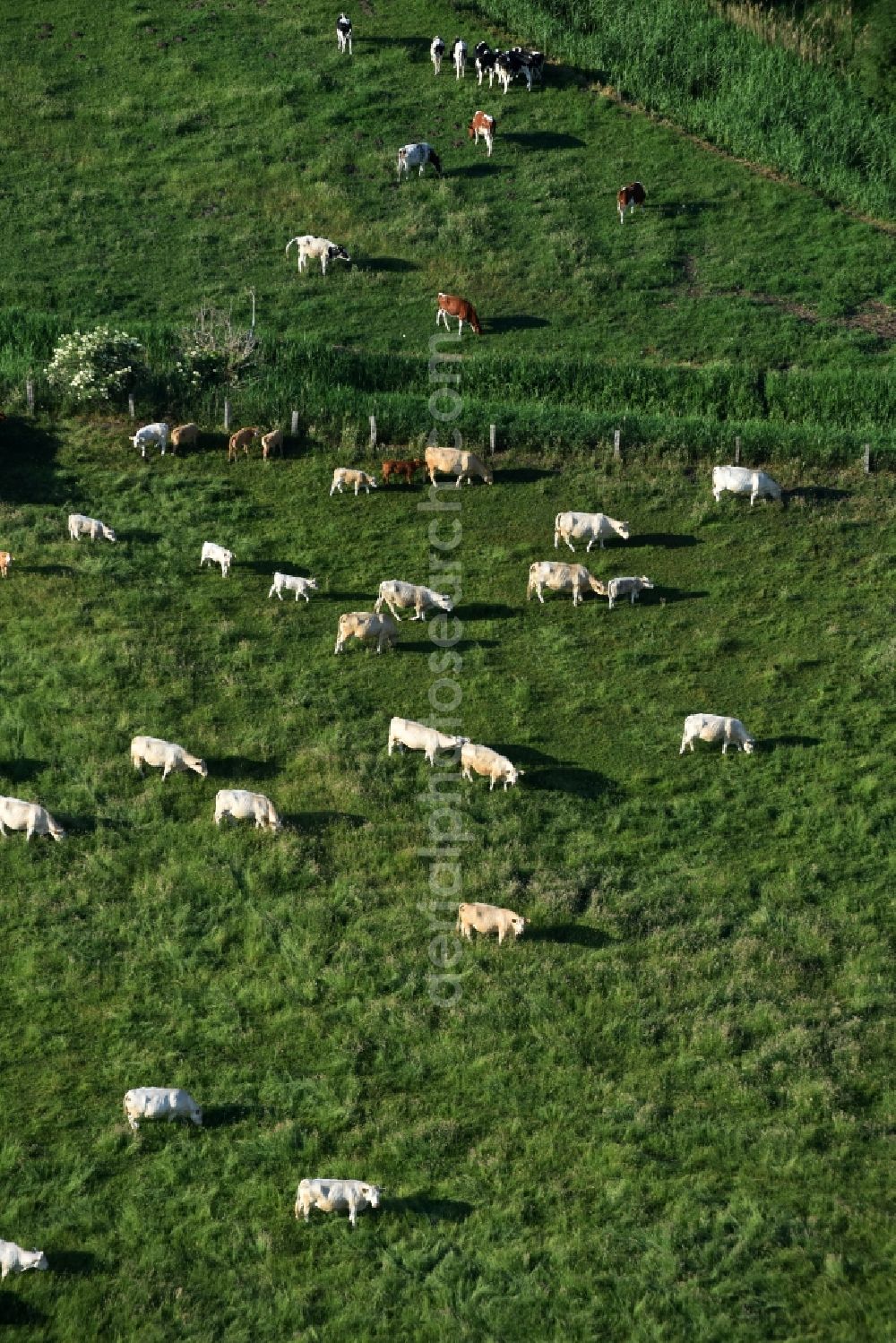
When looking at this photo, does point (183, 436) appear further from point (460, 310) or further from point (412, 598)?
point (412, 598)

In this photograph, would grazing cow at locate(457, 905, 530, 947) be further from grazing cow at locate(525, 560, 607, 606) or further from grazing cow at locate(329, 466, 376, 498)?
grazing cow at locate(329, 466, 376, 498)

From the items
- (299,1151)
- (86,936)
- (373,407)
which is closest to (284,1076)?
(299,1151)

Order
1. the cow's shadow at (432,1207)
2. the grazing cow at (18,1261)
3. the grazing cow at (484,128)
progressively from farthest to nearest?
the grazing cow at (484,128), the cow's shadow at (432,1207), the grazing cow at (18,1261)

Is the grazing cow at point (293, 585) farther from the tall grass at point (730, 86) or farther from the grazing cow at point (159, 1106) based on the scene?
the tall grass at point (730, 86)

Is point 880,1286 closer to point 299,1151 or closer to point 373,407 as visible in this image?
point 299,1151

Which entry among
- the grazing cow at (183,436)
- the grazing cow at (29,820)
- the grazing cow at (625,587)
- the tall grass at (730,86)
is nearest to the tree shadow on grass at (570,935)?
the grazing cow at (29,820)

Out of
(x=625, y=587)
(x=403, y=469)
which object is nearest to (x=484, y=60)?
(x=403, y=469)

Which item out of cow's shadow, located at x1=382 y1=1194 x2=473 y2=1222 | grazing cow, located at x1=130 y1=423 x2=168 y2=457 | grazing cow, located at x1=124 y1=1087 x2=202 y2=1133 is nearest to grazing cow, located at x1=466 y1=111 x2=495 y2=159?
grazing cow, located at x1=130 y1=423 x2=168 y2=457
